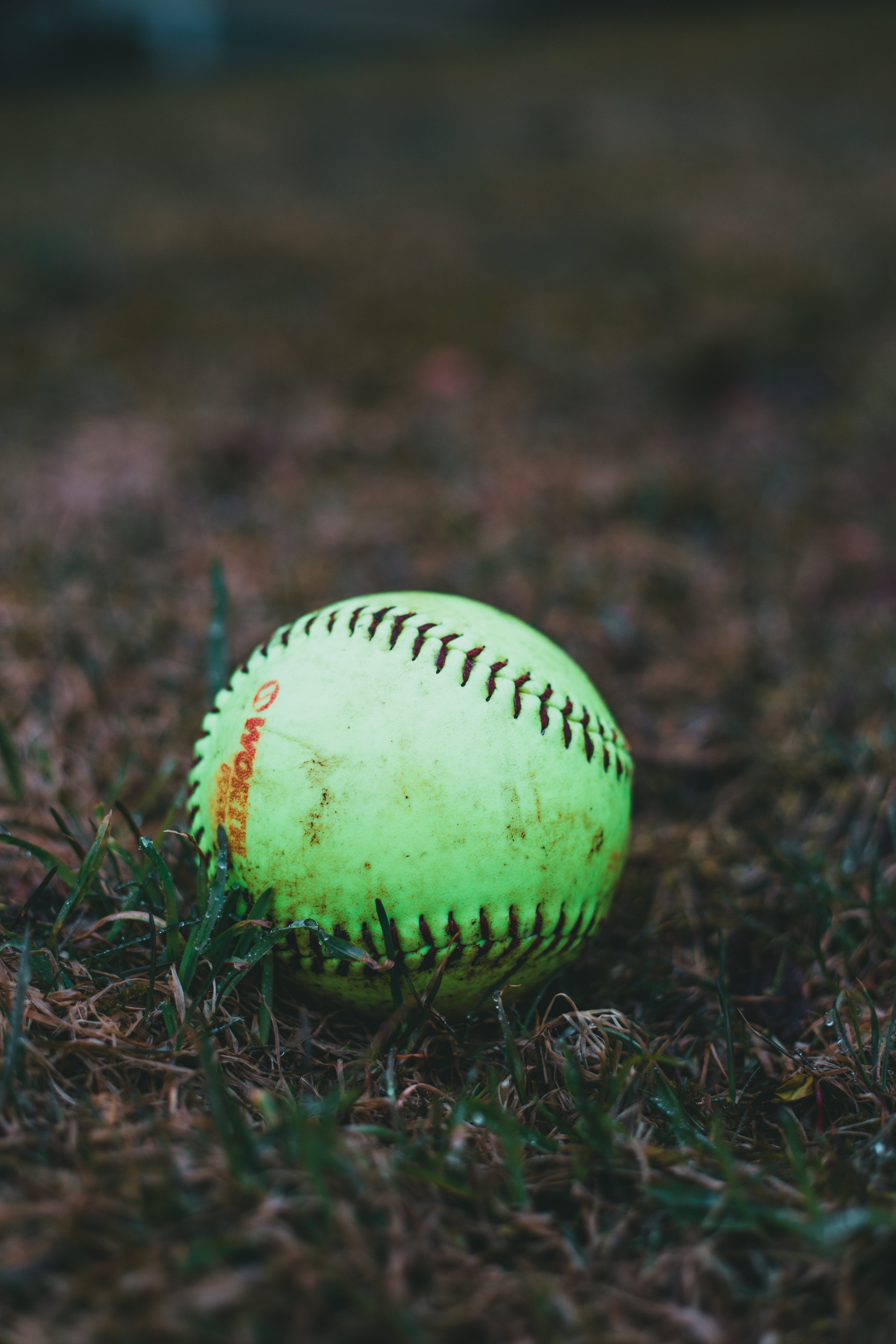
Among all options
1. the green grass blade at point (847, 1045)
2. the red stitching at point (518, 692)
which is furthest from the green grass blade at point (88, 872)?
the green grass blade at point (847, 1045)

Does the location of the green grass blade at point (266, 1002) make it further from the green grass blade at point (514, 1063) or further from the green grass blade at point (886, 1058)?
the green grass blade at point (886, 1058)

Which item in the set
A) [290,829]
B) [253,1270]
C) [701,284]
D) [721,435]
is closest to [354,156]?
[701,284]

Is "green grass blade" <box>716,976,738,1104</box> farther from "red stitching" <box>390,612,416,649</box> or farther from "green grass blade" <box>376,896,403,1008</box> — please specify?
"red stitching" <box>390,612,416,649</box>

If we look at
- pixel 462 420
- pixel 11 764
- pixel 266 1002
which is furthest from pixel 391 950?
A: pixel 462 420

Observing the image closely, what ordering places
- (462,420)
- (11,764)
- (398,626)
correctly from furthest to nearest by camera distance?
(462,420)
(11,764)
(398,626)

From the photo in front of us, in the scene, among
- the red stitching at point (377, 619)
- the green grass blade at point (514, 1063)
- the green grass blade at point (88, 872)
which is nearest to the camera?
the green grass blade at point (514, 1063)

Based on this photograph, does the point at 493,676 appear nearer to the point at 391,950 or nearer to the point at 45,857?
the point at 391,950

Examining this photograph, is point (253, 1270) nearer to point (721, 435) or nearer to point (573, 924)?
point (573, 924)

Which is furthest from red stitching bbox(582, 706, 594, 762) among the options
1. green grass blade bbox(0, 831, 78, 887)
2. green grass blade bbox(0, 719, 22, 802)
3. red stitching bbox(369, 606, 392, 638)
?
green grass blade bbox(0, 719, 22, 802)
